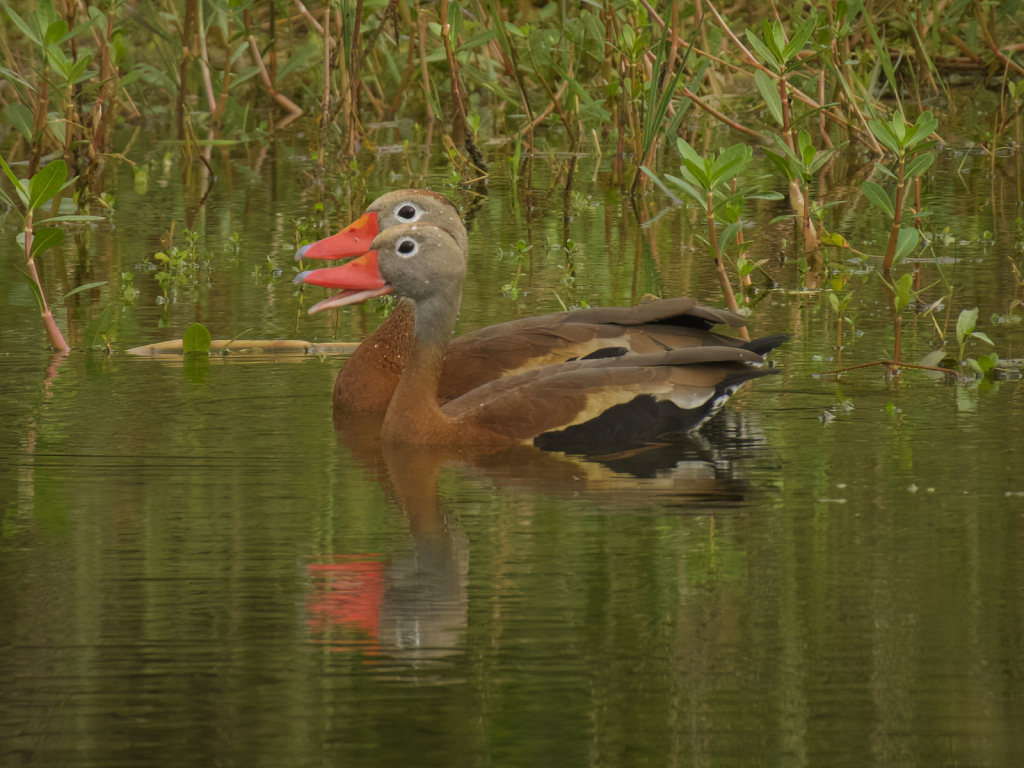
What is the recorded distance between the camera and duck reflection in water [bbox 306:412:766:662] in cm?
396

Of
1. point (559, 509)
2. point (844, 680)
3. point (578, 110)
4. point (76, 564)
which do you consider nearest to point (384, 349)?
point (559, 509)

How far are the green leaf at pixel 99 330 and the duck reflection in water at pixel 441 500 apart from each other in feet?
4.89

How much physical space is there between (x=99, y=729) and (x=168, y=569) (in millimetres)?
1087

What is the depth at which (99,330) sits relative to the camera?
7457 millimetres

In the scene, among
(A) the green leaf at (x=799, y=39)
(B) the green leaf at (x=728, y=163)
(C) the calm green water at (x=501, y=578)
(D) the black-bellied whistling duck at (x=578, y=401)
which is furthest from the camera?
(A) the green leaf at (x=799, y=39)

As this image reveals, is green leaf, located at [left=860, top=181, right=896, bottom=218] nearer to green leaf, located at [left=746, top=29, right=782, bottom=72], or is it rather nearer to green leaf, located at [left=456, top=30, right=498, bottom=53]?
green leaf, located at [left=746, top=29, right=782, bottom=72]

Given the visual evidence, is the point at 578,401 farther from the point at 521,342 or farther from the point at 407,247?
the point at 407,247

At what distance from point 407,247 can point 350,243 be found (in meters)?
0.74

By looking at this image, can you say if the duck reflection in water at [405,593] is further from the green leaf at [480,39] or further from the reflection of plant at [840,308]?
the green leaf at [480,39]

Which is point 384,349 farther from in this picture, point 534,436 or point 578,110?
point 578,110

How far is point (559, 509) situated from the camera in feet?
16.5

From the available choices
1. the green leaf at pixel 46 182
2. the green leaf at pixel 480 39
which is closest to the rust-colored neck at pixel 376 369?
the green leaf at pixel 46 182

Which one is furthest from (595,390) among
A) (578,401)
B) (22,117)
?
(22,117)

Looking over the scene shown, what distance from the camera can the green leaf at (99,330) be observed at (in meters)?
7.39
